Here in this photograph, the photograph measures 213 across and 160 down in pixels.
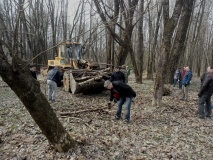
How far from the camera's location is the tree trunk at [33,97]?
3961mm

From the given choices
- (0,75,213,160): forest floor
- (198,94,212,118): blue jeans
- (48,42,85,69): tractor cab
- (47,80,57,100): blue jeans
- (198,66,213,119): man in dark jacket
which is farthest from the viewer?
(48,42,85,69): tractor cab

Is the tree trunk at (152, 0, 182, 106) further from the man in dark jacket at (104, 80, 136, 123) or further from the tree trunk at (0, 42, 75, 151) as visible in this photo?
the tree trunk at (0, 42, 75, 151)

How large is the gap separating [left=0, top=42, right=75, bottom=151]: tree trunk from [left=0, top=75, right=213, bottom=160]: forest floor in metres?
0.35

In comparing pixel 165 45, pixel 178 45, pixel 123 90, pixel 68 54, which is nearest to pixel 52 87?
pixel 123 90

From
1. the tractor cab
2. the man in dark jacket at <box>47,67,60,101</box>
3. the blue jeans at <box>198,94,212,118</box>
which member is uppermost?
the tractor cab

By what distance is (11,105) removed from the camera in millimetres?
10070

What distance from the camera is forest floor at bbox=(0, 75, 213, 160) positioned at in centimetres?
530

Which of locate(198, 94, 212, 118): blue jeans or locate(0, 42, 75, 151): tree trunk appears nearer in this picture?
locate(0, 42, 75, 151): tree trunk

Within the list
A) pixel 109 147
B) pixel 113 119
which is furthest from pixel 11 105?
pixel 109 147

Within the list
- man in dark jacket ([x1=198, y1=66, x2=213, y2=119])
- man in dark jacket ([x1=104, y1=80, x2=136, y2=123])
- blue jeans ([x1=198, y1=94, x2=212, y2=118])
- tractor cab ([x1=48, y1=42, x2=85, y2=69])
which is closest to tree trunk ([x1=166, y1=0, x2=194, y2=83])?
man in dark jacket ([x1=198, y1=66, x2=213, y2=119])

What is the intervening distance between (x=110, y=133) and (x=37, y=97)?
9.25ft

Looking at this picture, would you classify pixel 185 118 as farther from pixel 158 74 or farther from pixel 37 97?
pixel 37 97

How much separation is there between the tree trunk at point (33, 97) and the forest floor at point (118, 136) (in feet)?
1.14

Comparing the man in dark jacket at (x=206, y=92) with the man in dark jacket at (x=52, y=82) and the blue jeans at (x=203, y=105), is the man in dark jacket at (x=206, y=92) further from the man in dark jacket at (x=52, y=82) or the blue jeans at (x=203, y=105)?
the man in dark jacket at (x=52, y=82)
